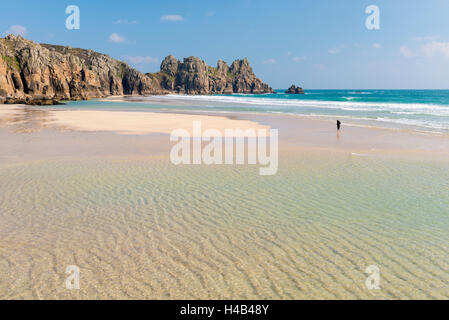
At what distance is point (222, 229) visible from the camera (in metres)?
7.30

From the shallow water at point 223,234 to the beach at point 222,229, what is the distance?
0.10 feet

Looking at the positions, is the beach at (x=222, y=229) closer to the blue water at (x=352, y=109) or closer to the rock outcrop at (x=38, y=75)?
the blue water at (x=352, y=109)

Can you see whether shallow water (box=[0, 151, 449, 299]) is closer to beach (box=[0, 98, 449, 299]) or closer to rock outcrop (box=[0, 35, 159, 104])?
beach (box=[0, 98, 449, 299])

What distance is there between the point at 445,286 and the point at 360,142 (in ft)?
55.5

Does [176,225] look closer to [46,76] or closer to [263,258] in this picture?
[263,258]

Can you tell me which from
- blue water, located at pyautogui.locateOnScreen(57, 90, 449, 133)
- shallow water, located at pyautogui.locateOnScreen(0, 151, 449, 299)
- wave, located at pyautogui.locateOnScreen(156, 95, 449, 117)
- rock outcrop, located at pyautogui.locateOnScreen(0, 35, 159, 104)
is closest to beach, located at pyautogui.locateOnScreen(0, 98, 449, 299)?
shallow water, located at pyautogui.locateOnScreen(0, 151, 449, 299)

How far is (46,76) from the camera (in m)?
90.9

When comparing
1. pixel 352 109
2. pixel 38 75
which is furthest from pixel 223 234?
pixel 38 75

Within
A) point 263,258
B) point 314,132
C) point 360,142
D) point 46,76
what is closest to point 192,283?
point 263,258

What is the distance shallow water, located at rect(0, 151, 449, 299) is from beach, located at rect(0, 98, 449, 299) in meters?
0.03

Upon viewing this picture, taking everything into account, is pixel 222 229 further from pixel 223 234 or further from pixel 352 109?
pixel 352 109

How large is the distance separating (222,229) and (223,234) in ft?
0.88

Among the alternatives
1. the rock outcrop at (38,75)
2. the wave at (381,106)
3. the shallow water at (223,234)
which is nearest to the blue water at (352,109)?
the wave at (381,106)

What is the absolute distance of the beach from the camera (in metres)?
5.16
